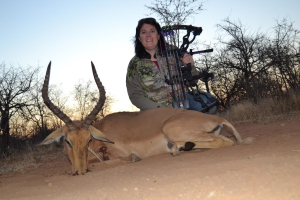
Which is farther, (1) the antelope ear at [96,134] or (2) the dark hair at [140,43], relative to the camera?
(2) the dark hair at [140,43]

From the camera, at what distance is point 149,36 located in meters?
6.16

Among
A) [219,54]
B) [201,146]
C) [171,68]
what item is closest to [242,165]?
[201,146]

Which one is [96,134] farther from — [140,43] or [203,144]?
[140,43]

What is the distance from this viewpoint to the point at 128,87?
21.0 ft

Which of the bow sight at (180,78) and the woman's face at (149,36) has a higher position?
the woman's face at (149,36)

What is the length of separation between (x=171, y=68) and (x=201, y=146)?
210 centimetres

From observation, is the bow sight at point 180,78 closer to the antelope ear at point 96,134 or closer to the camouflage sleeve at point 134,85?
the camouflage sleeve at point 134,85

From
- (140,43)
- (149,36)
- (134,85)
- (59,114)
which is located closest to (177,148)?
(59,114)

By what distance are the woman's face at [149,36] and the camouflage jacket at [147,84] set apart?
0.83 feet

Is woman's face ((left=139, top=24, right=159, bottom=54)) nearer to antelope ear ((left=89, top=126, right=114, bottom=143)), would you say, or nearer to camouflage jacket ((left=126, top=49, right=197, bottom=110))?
camouflage jacket ((left=126, top=49, right=197, bottom=110))

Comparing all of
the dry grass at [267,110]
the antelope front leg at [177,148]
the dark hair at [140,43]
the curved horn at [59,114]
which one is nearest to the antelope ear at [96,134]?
the curved horn at [59,114]

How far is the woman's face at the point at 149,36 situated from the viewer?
243 inches

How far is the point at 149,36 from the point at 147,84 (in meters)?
1.01

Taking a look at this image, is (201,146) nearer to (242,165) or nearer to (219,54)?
(242,165)
